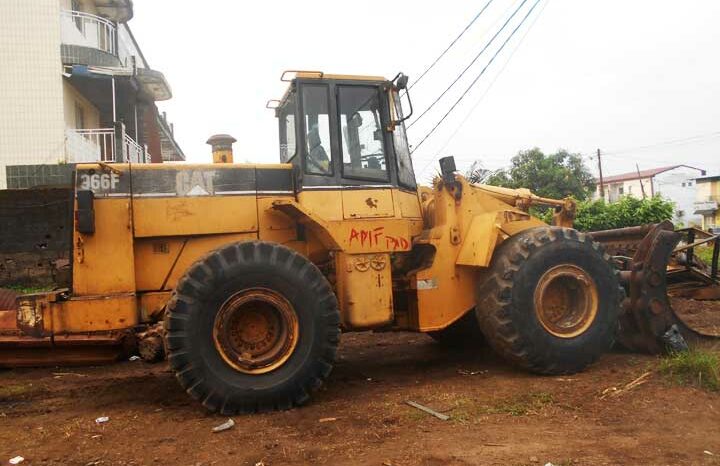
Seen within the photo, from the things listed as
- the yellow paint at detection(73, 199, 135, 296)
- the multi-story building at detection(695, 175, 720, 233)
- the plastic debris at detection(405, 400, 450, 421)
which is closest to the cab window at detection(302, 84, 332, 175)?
the yellow paint at detection(73, 199, 135, 296)

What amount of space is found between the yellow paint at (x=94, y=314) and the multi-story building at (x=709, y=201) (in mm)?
53089

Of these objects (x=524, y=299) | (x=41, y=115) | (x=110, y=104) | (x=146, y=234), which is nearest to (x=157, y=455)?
(x=146, y=234)

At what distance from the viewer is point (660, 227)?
664cm

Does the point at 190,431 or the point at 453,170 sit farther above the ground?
the point at 453,170

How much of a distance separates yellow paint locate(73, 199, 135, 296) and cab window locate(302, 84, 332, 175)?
5.83 ft

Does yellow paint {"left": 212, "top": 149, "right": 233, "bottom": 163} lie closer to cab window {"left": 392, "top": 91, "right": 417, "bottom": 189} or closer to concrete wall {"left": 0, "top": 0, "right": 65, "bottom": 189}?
cab window {"left": 392, "top": 91, "right": 417, "bottom": 189}

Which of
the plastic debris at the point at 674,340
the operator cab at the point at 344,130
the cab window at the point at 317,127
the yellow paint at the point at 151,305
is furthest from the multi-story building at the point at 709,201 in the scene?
the yellow paint at the point at 151,305

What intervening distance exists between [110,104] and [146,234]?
49.9 feet

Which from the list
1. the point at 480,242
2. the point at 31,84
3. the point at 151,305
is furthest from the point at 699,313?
the point at 31,84

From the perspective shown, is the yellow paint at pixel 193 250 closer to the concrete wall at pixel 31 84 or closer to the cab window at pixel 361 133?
the cab window at pixel 361 133

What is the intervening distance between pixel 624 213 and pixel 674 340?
13330 mm

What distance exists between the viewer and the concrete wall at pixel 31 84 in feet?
49.8

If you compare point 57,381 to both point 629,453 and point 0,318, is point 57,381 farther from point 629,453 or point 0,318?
point 629,453

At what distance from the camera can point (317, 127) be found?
6.18 meters
